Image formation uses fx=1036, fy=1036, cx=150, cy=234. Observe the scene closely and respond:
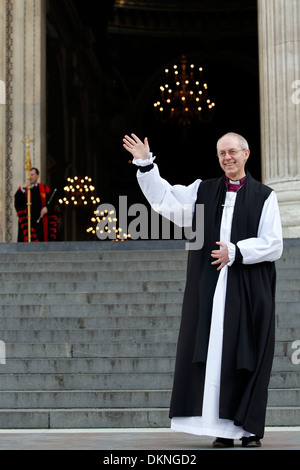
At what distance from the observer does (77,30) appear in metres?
30.7

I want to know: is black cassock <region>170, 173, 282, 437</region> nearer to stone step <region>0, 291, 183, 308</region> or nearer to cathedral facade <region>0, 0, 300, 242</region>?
stone step <region>0, 291, 183, 308</region>

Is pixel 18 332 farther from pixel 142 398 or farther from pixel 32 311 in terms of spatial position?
pixel 142 398

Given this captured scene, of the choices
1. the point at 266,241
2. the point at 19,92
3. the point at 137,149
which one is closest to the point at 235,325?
the point at 266,241

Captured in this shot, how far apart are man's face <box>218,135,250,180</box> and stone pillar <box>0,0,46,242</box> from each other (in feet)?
40.5

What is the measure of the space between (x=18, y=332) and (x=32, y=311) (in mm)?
817

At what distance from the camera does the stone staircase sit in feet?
26.8

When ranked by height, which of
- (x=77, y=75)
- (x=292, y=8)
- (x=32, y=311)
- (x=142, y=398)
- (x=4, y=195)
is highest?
(x=77, y=75)

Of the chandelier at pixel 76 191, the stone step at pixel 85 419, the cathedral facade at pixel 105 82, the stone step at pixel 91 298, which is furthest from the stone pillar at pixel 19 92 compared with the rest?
the stone step at pixel 85 419

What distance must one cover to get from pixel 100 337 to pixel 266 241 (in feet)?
12.2

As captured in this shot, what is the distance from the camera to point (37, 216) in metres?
16.9

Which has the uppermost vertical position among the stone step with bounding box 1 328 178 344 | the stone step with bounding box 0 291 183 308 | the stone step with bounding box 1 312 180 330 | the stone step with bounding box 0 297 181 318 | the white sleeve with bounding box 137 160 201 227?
the white sleeve with bounding box 137 160 201 227

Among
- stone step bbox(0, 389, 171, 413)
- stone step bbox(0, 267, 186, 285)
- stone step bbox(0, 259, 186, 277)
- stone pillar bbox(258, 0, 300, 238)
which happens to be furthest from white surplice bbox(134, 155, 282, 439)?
stone pillar bbox(258, 0, 300, 238)

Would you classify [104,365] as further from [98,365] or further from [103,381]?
[103,381]
